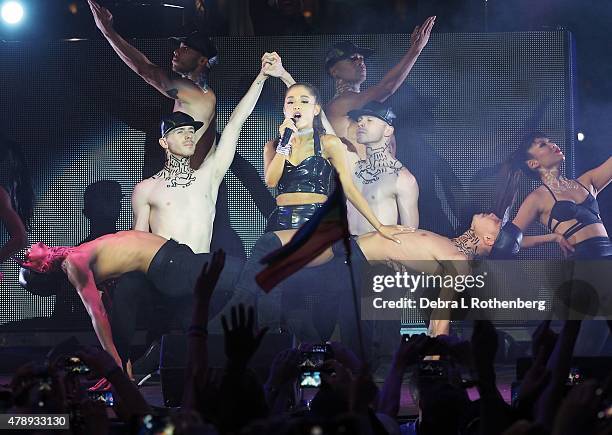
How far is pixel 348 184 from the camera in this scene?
9.56 meters

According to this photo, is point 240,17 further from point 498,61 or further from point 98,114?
point 498,61

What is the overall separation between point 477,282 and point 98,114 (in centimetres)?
370

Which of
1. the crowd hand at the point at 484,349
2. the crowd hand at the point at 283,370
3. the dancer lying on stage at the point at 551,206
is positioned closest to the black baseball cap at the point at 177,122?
the dancer lying on stage at the point at 551,206

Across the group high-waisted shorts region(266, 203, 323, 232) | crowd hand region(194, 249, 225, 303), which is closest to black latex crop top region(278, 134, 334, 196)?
high-waisted shorts region(266, 203, 323, 232)

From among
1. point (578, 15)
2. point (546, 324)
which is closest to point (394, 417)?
point (546, 324)

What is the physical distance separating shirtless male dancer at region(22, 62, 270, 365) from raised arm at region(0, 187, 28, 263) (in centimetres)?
29

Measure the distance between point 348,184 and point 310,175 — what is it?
0.35 metres

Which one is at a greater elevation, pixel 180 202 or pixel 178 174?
pixel 178 174

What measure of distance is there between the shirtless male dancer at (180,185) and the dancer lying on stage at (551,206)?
7.82 feet

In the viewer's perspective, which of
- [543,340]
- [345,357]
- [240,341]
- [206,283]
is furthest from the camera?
[345,357]

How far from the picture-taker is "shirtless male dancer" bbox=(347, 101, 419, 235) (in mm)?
9531

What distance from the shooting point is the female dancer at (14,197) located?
976cm

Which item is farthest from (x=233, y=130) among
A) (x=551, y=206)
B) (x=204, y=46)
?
(x=551, y=206)

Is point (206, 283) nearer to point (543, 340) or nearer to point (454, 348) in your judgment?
point (454, 348)
